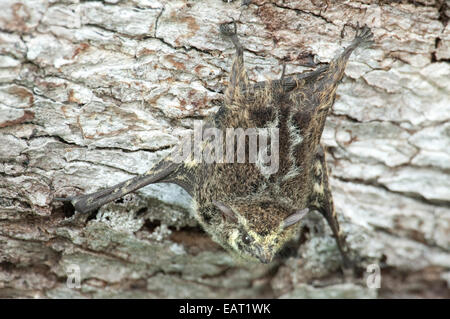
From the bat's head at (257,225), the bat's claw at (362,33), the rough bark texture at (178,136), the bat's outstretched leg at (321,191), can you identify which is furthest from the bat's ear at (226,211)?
the bat's claw at (362,33)

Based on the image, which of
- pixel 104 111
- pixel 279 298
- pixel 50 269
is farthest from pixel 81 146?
pixel 279 298

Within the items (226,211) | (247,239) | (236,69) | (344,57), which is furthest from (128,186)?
(344,57)

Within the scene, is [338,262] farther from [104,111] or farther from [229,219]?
[104,111]

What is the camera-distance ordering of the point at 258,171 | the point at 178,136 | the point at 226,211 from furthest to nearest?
the point at 178,136 → the point at 258,171 → the point at 226,211

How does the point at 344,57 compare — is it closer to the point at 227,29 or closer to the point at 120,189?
the point at 227,29

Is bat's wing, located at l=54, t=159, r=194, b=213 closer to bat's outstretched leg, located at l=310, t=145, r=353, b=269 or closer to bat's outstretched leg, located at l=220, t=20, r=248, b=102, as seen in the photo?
bat's outstretched leg, located at l=220, t=20, r=248, b=102
